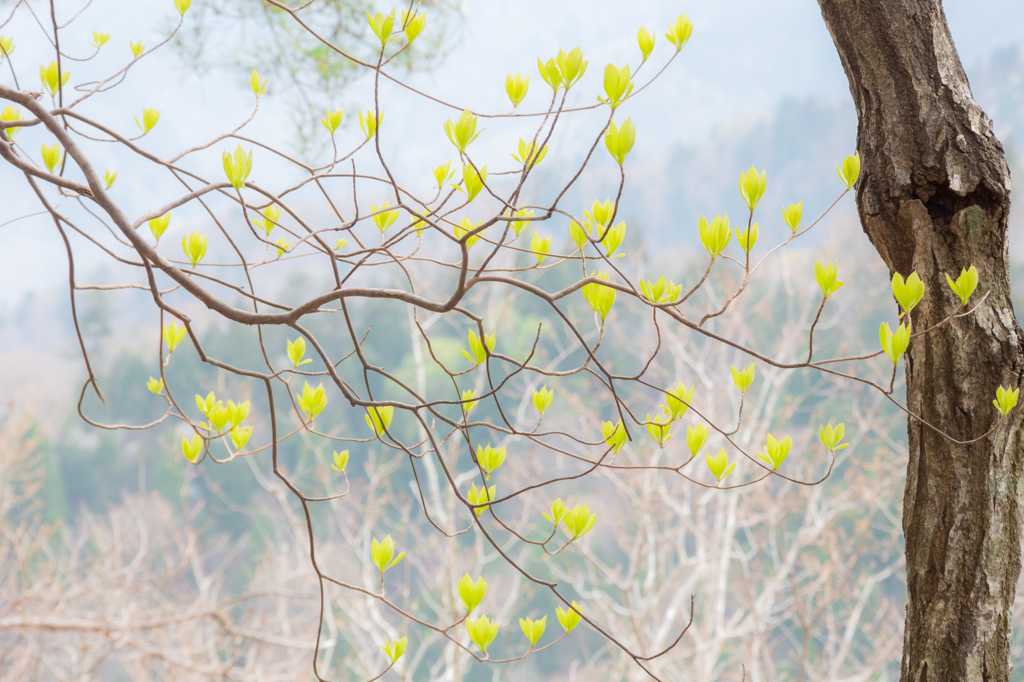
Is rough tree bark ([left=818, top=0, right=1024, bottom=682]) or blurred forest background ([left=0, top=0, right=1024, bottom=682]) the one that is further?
blurred forest background ([left=0, top=0, right=1024, bottom=682])

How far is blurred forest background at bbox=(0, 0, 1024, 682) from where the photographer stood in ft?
8.23

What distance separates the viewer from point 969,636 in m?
0.65

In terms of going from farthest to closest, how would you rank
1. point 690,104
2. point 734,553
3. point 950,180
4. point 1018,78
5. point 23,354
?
1. point 690,104
2. point 1018,78
3. point 23,354
4. point 734,553
5. point 950,180

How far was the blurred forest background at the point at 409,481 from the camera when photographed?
98.8 inches

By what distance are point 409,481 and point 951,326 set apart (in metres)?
8.56

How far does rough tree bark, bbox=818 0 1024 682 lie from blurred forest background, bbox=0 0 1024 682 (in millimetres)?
318

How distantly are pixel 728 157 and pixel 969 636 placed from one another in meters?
18.9

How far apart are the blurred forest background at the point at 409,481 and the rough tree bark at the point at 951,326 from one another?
0.32 meters

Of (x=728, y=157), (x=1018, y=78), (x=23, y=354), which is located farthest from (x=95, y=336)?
(x=1018, y=78)

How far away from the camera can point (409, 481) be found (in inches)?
348

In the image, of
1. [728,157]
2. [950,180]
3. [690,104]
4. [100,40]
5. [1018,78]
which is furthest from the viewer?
[690,104]

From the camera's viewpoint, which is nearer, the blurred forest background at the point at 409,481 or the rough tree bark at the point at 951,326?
the rough tree bark at the point at 951,326

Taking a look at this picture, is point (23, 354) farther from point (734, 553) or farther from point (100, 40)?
point (100, 40)

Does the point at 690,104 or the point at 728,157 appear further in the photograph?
the point at 690,104
